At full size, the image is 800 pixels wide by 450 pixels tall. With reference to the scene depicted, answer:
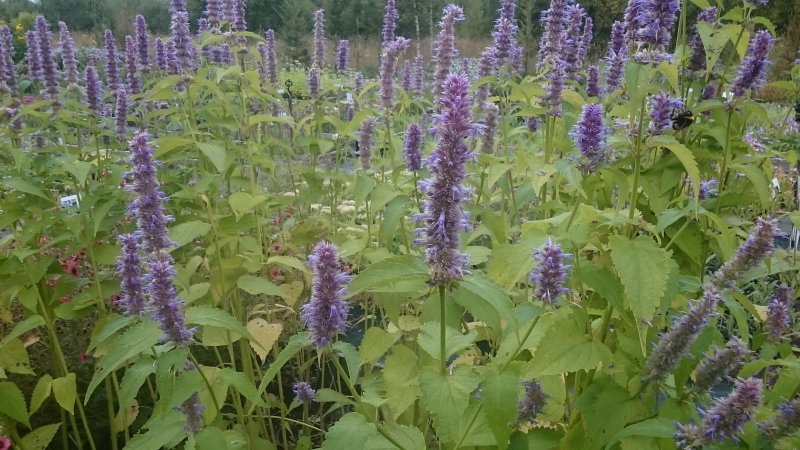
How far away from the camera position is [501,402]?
5.05ft

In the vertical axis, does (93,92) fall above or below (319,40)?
below

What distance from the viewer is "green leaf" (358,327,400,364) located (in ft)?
7.06

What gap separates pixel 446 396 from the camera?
154 cm

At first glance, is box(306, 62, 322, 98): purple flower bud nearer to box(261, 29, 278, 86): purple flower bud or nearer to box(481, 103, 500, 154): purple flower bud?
box(481, 103, 500, 154): purple flower bud

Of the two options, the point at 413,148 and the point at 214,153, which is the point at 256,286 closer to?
the point at 214,153

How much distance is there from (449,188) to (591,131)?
743mm

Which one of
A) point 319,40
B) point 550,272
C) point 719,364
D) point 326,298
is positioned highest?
point 319,40

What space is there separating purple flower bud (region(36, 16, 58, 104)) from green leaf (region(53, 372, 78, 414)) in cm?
239

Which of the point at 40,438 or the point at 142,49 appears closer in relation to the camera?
the point at 40,438

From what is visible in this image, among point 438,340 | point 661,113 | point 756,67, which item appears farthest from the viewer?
point 756,67

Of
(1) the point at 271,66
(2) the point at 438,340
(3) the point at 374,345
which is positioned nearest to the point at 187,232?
(3) the point at 374,345

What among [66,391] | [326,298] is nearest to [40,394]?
[66,391]

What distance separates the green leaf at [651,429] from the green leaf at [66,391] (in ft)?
7.18

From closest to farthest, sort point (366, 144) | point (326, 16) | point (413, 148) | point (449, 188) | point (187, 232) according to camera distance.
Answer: point (449, 188) → point (187, 232) → point (413, 148) → point (366, 144) → point (326, 16)
